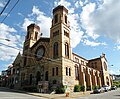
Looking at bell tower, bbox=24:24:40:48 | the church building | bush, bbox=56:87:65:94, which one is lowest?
bush, bbox=56:87:65:94

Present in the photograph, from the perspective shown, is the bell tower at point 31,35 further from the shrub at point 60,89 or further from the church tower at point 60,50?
the shrub at point 60,89

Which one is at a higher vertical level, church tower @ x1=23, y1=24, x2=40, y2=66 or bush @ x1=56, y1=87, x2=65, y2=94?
church tower @ x1=23, y1=24, x2=40, y2=66

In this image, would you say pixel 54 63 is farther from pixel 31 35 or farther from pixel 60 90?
pixel 31 35

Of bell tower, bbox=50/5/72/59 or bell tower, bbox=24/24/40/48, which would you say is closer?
bell tower, bbox=50/5/72/59

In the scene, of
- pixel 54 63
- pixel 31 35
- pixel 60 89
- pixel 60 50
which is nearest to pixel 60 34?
pixel 60 50

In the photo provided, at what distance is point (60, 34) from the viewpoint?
131ft

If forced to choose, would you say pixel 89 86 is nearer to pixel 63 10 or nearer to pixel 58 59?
pixel 58 59

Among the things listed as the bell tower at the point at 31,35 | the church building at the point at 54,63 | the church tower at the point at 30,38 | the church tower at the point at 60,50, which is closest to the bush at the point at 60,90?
the church building at the point at 54,63

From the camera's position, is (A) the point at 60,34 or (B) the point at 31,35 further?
(B) the point at 31,35

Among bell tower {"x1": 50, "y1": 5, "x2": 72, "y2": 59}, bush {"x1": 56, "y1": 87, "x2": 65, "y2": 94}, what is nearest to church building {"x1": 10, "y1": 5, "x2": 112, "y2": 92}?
bell tower {"x1": 50, "y1": 5, "x2": 72, "y2": 59}

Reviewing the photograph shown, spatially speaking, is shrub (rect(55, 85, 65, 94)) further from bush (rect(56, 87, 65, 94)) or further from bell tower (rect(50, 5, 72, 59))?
bell tower (rect(50, 5, 72, 59))

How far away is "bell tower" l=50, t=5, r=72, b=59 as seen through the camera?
3922 cm

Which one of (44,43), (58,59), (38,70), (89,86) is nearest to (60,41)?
(58,59)

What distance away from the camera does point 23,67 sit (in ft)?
167
